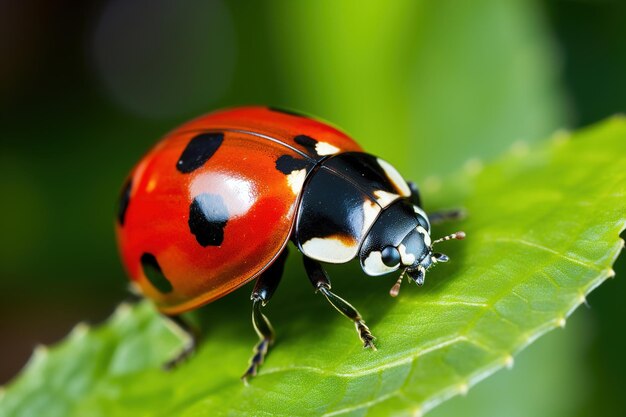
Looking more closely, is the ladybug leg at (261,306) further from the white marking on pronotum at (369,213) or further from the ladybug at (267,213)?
the white marking on pronotum at (369,213)

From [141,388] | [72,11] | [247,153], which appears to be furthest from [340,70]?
[141,388]

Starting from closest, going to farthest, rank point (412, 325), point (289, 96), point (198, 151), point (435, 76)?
point (412, 325), point (198, 151), point (435, 76), point (289, 96)

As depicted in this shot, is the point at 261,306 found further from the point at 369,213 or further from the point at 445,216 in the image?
the point at 445,216

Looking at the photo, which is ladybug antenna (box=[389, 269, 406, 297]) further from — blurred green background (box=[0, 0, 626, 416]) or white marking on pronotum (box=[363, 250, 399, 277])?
blurred green background (box=[0, 0, 626, 416])

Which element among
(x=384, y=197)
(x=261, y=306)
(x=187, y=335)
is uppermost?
(x=384, y=197)

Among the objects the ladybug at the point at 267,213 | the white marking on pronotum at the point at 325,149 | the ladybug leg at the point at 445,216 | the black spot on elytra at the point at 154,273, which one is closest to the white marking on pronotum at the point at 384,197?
the ladybug at the point at 267,213

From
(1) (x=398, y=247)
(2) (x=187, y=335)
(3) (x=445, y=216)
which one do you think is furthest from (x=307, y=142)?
(2) (x=187, y=335)
